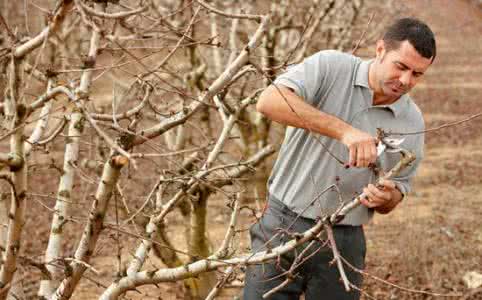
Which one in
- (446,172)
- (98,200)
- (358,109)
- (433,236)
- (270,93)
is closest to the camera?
(98,200)

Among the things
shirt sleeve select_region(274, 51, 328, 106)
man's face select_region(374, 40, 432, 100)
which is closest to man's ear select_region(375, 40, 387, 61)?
man's face select_region(374, 40, 432, 100)

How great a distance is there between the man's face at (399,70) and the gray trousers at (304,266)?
68cm

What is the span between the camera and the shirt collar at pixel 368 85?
3732 millimetres

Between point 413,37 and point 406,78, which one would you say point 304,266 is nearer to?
point 406,78

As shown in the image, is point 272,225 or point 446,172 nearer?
point 272,225

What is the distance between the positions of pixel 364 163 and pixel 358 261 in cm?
101

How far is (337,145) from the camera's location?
371 cm

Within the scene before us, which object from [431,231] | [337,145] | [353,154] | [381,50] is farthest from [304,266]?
[431,231]

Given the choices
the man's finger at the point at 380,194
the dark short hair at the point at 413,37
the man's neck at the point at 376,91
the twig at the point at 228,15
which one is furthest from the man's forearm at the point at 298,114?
the dark short hair at the point at 413,37

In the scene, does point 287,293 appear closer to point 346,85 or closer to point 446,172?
point 346,85

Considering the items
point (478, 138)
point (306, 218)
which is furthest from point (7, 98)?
point (478, 138)

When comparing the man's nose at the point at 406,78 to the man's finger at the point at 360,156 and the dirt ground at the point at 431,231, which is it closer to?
the man's finger at the point at 360,156

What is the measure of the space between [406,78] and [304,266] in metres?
0.99

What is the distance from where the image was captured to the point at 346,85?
3.71 m
